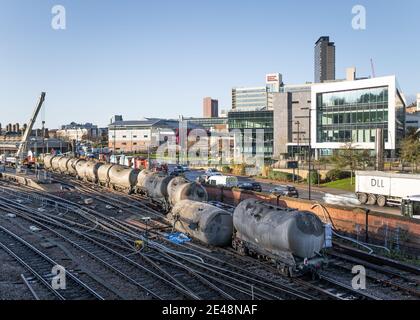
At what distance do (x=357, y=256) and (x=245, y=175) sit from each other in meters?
46.0

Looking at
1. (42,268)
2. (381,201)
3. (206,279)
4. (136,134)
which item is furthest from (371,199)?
(136,134)

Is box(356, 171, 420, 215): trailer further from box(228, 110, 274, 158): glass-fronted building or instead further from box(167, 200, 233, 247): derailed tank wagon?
box(228, 110, 274, 158): glass-fronted building

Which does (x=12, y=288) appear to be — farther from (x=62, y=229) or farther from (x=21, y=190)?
(x=21, y=190)

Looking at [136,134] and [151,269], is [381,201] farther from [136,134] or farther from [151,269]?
[136,134]

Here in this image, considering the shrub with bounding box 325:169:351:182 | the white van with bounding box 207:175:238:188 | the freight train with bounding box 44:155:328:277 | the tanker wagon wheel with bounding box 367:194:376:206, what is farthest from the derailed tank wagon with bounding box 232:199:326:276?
the shrub with bounding box 325:169:351:182

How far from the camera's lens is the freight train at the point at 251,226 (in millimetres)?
17406

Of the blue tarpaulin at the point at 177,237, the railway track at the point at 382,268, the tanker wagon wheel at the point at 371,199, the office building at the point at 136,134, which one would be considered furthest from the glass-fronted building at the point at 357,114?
the office building at the point at 136,134

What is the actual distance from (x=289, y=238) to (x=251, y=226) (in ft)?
9.75

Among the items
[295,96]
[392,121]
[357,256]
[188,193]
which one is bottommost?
[357,256]

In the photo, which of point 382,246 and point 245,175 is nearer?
point 382,246

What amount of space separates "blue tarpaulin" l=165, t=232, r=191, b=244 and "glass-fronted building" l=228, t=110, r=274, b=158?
6931cm

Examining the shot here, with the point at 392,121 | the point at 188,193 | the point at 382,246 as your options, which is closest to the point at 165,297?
the point at 382,246
